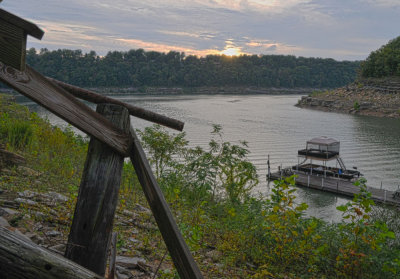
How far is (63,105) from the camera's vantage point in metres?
1.84

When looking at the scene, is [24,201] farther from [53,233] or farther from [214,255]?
[214,255]

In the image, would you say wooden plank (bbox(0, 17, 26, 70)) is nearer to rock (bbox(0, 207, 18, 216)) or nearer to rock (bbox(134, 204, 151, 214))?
rock (bbox(0, 207, 18, 216))

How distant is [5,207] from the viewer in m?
4.47

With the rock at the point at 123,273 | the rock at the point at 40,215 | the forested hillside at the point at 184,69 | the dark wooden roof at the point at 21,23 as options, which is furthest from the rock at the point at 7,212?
the forested hillside at the point at 184,69

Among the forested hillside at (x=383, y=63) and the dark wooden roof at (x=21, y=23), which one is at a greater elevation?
the forested hillside at (x=383, y=63)

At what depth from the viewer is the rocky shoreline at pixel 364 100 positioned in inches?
2425

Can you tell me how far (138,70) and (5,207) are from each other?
124434mm

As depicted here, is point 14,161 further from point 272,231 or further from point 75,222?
point 75,222

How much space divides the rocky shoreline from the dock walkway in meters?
40.9

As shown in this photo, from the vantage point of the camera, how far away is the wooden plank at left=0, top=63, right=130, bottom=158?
1.70 metres

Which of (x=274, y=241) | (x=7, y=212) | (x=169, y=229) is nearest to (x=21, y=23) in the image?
(x=169, y=229)

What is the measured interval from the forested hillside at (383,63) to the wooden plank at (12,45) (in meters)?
87.6

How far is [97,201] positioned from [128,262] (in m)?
2.11

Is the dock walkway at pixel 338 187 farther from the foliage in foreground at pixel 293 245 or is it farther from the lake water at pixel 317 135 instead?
the foliage in foreground at pixel 293 245
